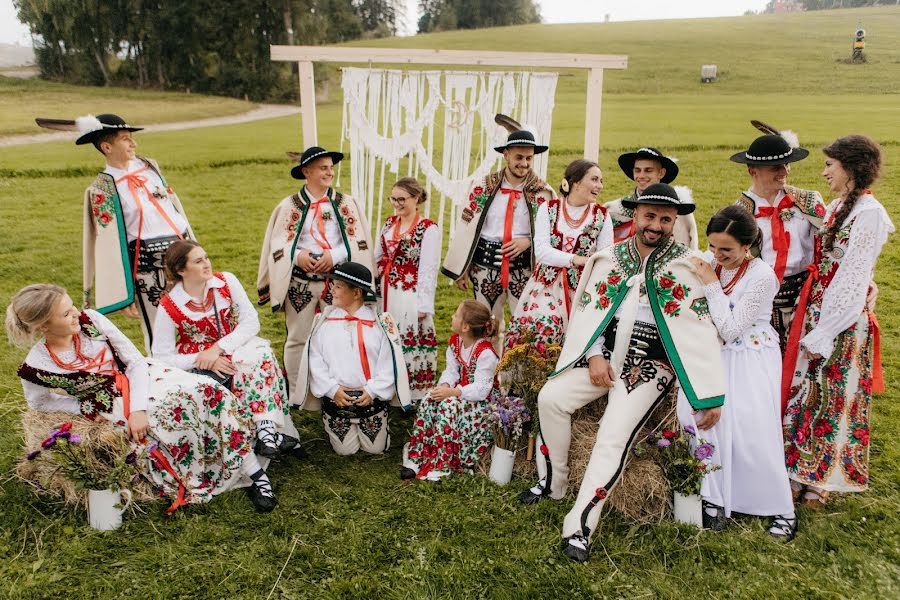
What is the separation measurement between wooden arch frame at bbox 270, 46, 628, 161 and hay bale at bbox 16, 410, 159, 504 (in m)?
3.10

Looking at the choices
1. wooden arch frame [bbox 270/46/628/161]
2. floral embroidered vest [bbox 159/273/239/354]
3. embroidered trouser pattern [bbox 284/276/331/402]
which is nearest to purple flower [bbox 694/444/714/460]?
embroidered trouser pattern [bbox 284/276/331/402]

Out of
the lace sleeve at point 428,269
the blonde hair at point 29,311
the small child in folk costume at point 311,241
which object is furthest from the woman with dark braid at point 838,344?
the blonde hair at point 29,311

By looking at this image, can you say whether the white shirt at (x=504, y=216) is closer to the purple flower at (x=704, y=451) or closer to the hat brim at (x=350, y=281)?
the hat brim at (x=350, y=281)

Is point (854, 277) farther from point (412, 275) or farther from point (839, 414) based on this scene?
point (412, 275)

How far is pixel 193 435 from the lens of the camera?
380cm

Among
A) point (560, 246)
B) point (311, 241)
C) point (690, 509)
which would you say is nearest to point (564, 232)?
point (560, 246)

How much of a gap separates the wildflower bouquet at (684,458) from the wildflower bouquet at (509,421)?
802 mm

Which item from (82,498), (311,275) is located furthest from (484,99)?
(82,498)

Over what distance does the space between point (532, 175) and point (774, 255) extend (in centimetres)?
177

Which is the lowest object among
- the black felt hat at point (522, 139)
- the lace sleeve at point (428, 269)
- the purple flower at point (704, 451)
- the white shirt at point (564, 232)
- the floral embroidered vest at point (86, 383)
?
the purple flower at point (704, 451)

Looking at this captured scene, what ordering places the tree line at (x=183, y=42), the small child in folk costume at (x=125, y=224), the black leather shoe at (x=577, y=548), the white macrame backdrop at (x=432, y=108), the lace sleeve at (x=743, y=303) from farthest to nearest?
the tree line at (x=183, y=42) < the white macrame backdrop at (x=432, y=108) < the small child in folk costume at (x=125, y=224) < the lace sleeve at (x=743, y=303) < the black leather shoe at (x=577, y=548)

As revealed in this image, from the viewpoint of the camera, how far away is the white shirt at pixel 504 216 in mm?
4824

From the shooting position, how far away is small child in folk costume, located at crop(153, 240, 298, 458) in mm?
4062

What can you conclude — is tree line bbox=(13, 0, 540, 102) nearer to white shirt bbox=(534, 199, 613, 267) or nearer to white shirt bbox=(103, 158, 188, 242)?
white shirt bbox=(103, 158, 188, 242)
